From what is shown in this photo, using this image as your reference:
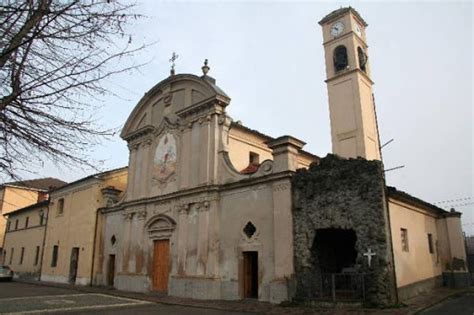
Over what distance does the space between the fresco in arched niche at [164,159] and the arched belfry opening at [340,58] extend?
34.3 ft

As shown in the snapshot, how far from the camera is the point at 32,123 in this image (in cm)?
617

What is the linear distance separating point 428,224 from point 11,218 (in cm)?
4046

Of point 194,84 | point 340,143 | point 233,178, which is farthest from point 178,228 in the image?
point 340,143

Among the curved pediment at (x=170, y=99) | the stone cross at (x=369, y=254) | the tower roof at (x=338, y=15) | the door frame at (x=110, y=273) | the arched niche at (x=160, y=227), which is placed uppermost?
the tower roof at (x=338, y=15)

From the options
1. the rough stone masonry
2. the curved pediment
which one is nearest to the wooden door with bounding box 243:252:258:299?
the rough stone masonry

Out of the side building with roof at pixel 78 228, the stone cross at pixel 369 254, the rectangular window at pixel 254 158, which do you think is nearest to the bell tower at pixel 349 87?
the rectangular window at pixel 254 158

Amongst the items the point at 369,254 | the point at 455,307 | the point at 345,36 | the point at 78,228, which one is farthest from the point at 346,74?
the point at 78,228

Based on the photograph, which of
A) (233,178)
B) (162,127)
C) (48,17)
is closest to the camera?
(48,17)

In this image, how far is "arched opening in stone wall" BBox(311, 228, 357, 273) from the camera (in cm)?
1557

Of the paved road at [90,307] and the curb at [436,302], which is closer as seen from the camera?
the curb at [436,302]

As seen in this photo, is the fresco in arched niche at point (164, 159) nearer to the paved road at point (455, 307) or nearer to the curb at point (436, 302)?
the curb at point (436, 302)

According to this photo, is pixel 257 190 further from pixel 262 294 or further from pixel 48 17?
pixel 48 17

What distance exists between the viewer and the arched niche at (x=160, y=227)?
21.3 meters

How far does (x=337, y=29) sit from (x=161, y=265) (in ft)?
55.7
